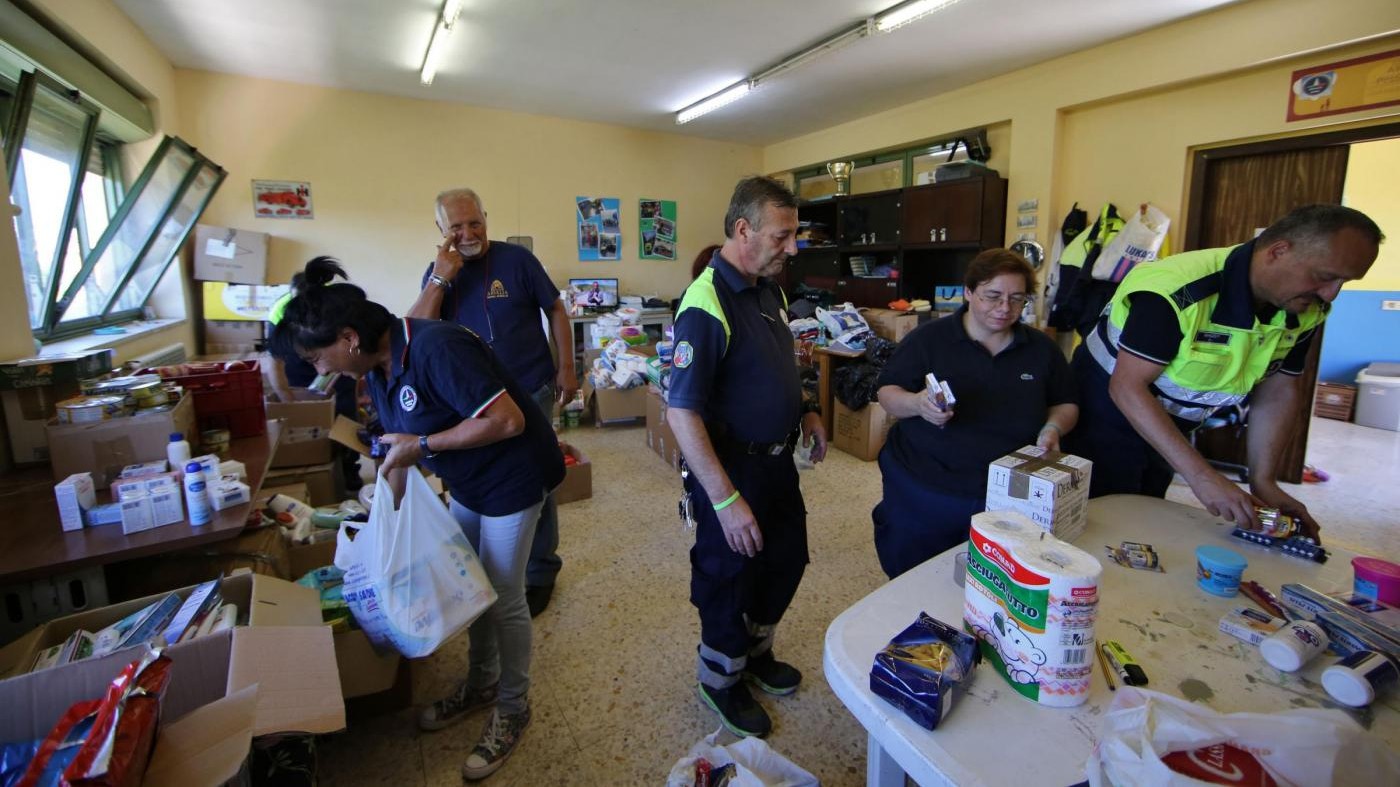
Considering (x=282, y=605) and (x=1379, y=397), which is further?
(x=1379, y=397)

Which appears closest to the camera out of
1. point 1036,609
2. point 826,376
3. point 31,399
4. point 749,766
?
point 1036,609

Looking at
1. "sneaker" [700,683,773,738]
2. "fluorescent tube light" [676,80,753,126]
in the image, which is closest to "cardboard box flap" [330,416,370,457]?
"sneaker" [700,683,773,738]

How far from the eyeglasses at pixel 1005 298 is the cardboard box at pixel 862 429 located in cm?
245

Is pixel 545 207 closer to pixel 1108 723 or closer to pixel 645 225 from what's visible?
pixel 645 225

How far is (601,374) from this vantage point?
4938 millimetres

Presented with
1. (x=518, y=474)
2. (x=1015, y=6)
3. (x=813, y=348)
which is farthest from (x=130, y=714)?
(x=1015, y=6)

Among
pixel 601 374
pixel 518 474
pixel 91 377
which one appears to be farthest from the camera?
pixel 601 374

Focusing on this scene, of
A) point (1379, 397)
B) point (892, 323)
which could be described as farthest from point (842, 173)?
point (1379, 397)

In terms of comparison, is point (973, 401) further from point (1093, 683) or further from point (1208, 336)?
point (1093, 683)

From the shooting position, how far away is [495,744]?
166 cm

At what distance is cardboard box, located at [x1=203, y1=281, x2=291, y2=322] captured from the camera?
14.8ft

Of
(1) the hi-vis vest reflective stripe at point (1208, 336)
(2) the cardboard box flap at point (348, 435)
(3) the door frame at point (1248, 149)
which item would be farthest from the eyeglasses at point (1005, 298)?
(3) the door frame at point (1248, 149)

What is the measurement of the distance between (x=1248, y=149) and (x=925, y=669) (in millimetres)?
4531

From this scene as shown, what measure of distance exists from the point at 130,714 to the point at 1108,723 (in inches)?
47.1
